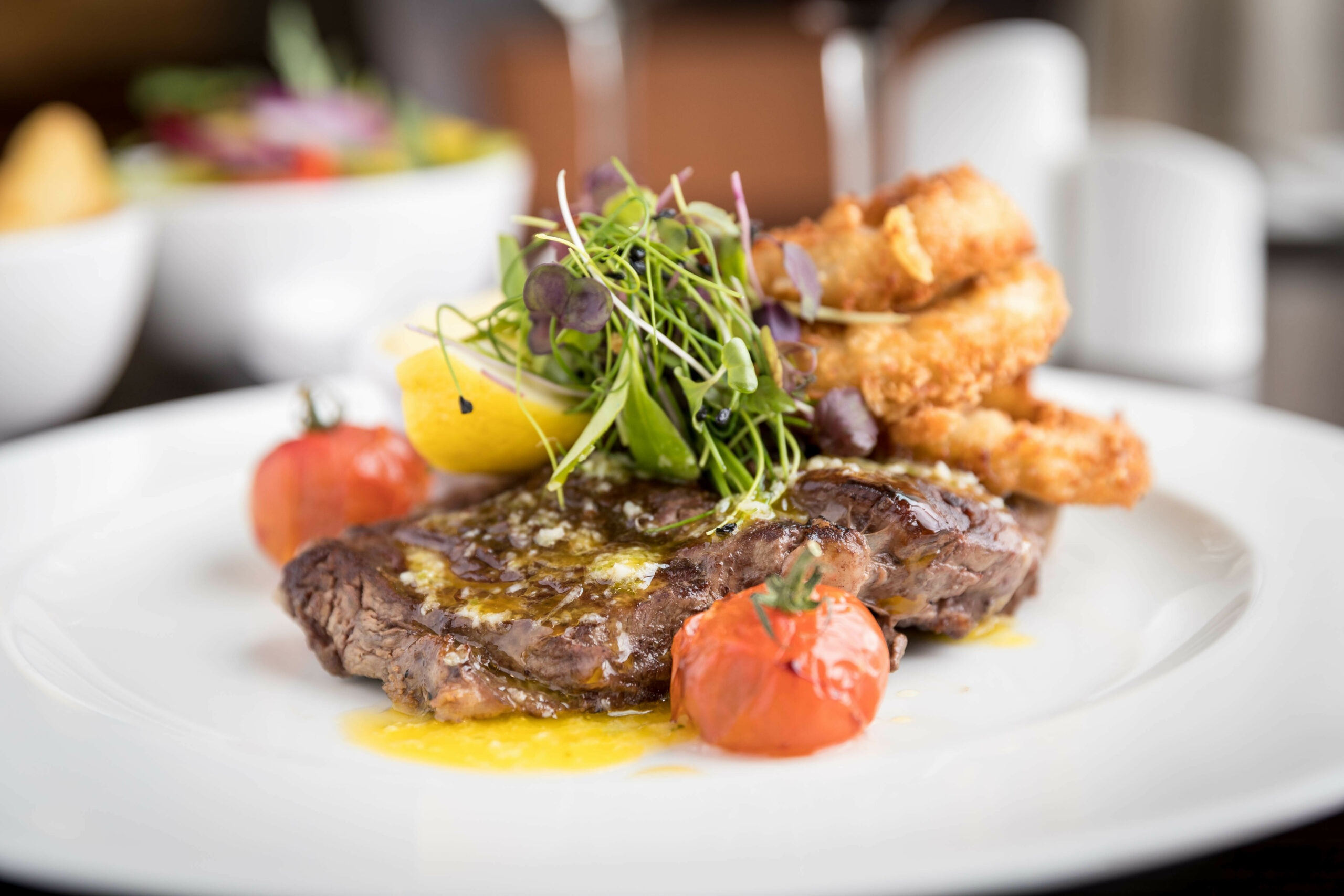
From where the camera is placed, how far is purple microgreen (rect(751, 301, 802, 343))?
84.2 inches

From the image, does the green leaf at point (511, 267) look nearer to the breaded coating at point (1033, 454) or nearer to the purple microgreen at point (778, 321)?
the purple microgreen at point (778, 321)

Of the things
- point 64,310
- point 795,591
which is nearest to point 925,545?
point 795,591

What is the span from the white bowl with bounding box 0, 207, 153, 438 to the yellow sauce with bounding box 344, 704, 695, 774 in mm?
1943

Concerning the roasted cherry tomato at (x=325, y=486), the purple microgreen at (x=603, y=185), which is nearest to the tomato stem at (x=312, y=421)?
the roasted cherry tomato at (x=325, y=486)

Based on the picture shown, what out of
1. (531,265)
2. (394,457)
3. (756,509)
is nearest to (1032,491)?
(756,509)

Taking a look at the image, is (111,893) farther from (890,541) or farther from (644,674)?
(890,541)

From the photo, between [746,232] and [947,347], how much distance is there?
402 mm

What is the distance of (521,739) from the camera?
1754mm

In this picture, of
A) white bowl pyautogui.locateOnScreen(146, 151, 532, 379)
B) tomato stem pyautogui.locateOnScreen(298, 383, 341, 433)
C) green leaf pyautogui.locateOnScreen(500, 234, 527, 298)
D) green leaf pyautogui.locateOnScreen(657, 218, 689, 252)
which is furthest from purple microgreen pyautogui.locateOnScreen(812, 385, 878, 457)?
white bowl pyautogui.locateOnScreen(146, 151, 532, 379)

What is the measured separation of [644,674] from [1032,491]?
2.60 feet

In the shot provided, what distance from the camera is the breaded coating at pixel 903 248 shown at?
7.20 feet

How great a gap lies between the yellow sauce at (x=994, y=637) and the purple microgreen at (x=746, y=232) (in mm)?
665

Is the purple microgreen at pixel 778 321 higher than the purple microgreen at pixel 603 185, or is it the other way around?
the purple microgreen at pixel 603 185

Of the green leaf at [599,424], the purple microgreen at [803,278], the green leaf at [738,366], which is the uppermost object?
the purple microgreen at [803,278]
